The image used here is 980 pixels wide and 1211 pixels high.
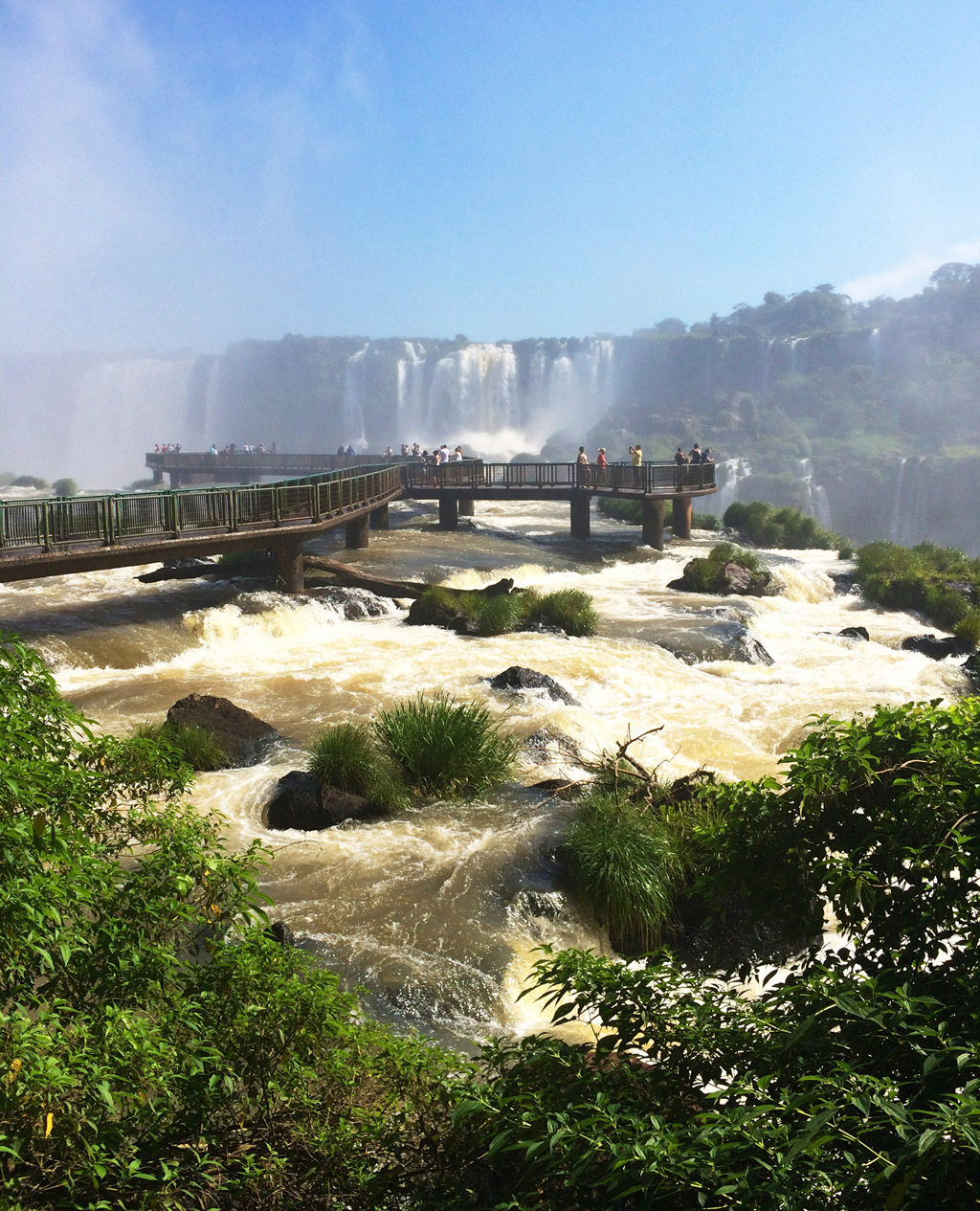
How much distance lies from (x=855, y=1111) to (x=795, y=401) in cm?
11325

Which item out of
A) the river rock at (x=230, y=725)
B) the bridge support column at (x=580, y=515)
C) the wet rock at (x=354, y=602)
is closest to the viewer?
the river rock at (x=230, y=725)

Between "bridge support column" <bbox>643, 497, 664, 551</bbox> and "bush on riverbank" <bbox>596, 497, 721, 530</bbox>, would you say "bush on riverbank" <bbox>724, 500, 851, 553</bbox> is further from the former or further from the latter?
"bridge support column" <bbox>643, 497, 664, 551</bbox>

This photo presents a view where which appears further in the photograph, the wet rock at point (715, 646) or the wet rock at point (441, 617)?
the wet rock at point (441, 617)

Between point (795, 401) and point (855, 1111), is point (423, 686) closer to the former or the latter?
point (855, 1111)

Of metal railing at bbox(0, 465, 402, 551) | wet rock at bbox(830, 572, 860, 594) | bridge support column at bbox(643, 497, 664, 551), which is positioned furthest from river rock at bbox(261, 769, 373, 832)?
bridge support column at bbox(643, 497, 664, 551)

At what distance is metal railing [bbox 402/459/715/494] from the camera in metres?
33.0

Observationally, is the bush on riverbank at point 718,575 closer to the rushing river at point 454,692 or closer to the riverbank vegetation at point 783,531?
the rushing river at point 454,692

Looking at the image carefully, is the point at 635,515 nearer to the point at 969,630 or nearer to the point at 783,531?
the point at 783,531

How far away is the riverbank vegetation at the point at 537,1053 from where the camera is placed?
3000mm

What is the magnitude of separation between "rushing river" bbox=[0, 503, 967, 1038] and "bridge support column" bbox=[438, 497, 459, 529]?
6336 millimetres

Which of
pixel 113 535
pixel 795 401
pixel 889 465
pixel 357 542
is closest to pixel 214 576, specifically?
pixel 113 535

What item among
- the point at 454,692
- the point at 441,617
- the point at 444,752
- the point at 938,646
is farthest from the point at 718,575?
the point at 444,752

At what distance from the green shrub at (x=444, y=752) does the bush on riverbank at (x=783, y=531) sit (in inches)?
1008

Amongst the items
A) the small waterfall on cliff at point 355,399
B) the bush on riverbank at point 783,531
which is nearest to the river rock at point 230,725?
the bush on riverbank at point 783,531
